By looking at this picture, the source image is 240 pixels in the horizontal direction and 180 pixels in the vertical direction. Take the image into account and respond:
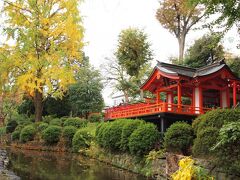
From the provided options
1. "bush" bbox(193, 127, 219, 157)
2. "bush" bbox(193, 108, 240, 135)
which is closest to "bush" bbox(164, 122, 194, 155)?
"bush" bbox(193, 108, 240, 135)

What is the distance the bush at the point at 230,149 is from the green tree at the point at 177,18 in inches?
958

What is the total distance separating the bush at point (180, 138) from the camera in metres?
11.2

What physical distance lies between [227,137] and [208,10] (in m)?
5.47

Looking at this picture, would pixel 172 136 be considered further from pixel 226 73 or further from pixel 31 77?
pixel 31 77

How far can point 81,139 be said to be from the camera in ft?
62.0

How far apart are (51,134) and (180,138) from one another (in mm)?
11562

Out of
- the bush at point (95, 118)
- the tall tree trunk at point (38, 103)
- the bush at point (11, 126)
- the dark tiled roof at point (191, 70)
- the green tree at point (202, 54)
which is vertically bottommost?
the bush at point (11, 126)

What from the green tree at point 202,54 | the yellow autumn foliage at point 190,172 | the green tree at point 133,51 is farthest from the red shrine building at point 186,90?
the green tree at point 133,51

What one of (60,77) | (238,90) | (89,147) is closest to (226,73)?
(238,90)

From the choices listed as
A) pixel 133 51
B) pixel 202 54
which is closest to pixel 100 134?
pixel 202 54

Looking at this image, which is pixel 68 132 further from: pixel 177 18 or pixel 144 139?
pixel 177 18

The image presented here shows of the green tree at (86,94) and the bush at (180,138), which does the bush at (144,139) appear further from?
the green tree at (86,94)

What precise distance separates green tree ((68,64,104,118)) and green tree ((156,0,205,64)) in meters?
9.61

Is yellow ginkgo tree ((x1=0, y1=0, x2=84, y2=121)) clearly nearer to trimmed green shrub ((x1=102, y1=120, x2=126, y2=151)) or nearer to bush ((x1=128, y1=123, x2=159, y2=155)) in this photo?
trimmed green shrub ((x1=102, y1=120, x2=126, y2=151))
